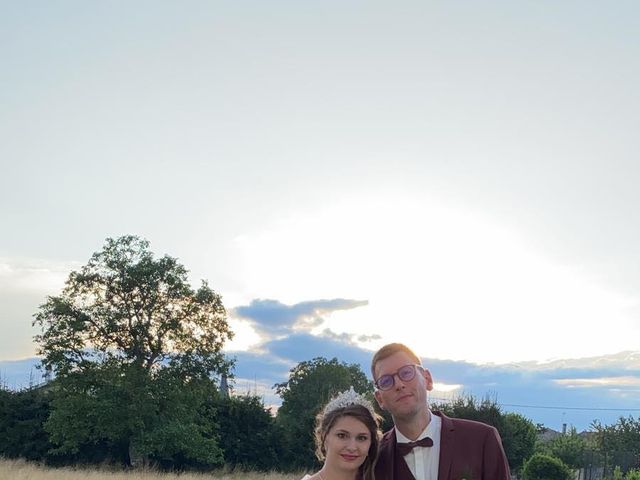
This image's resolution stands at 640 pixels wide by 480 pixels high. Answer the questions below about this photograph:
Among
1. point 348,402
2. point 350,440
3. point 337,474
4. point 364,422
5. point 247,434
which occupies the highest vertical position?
point 348,402

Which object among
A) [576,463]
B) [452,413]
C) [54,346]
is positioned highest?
[54,346]

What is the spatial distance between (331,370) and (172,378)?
30273mm

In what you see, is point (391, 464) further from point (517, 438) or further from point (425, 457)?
point (517, 438)

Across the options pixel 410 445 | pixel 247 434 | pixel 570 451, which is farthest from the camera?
pixel 247 434

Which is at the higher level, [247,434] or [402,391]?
[402,391]

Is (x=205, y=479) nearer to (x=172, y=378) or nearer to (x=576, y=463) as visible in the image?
(x=172, y=378)

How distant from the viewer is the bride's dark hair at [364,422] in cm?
473

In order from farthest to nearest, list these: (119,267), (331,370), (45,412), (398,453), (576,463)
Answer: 1. (331,370)
2. (45,412)
3. (119,267)
4. (576,463)
5. (398,453)

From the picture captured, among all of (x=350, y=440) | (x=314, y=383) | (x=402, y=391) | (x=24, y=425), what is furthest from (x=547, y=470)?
(x=314, y=383)

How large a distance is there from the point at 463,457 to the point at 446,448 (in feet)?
0.37

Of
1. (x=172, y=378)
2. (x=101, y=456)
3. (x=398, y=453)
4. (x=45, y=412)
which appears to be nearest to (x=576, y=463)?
(x=172, y=378)

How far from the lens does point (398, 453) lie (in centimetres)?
463

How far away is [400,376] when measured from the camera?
4.57 metres

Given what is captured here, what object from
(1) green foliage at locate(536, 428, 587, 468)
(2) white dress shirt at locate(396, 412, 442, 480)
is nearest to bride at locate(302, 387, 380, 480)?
(2) white dress shirt at locate(396, 412, 442, 480)
